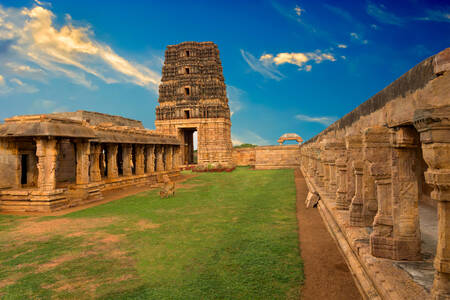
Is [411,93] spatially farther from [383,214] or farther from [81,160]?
[81,160]

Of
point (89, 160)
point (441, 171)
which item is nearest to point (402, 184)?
point (441, 171)

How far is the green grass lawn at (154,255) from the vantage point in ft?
13.1

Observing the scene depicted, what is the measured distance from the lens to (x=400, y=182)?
11.3 feet

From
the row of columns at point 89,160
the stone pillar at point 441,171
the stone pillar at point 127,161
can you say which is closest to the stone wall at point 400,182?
the stone pillar at point 441,171

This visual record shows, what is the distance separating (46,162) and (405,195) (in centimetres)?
1110

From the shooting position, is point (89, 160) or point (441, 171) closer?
point (441, 171)

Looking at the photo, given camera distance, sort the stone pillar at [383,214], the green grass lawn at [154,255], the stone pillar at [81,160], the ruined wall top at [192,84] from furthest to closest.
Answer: the ruined wall top at [192,84] < the stone pillar at [81,160] < the green grass lawn at [154,255] < the stone pillar at [383,214]

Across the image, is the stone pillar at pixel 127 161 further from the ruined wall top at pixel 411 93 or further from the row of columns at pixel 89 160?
the ruined wall top at pixel 411 93

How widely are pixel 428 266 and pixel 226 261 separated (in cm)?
292

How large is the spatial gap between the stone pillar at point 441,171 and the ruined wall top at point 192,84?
30.8 meters

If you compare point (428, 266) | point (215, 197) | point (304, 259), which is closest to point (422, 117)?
point (428, 266)

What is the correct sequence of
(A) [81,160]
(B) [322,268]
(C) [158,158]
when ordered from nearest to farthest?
1. (B) [322,268]
2. (A) [81,160]
3. (C) [158,158]

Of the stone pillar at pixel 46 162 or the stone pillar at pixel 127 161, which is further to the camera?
the stone pillar at pixel 127 161

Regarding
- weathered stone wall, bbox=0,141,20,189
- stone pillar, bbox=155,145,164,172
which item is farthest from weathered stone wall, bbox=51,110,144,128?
weathered stone wall, bbox=0,141,20,189
